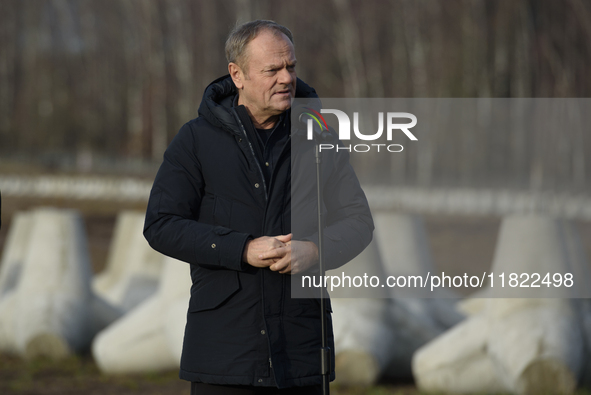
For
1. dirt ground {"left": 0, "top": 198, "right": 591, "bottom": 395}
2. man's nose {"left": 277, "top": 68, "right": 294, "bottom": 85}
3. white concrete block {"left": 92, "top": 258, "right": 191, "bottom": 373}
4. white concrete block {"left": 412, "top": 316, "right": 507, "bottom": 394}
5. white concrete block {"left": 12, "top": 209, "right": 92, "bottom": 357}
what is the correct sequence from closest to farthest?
1. man's nose {"left": 277, "top": 68, "right": 294, "bottom": 85}
2. white concrete block {"left": 412, "top": 316, "right": 507, "bottom": 394}
3. dirt ground {"left": 0, "top": 198, "right": 591, "bottom": 395}
4. white concrete block {"left": 92, "top": 258, "right": 191, "bottom": 373}
5. white concrete block {"left": 12, "top": 209, "right": 92, "bottom": 357}

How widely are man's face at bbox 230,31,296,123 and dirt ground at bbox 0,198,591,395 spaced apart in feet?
13.9

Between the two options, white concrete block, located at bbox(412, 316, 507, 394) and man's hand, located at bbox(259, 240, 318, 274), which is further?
white concrete block, located at bbox(412, 316, 507, 394)

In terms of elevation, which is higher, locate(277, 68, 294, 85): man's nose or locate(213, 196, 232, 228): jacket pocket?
locate(277, 68, 294, 85): man's nose

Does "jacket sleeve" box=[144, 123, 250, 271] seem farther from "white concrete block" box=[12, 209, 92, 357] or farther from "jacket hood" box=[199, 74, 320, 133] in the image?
"white concrete block" box=[12, 209, 92, 357]

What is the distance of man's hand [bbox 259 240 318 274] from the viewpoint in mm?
2279

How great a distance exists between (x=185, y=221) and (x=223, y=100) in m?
0.45

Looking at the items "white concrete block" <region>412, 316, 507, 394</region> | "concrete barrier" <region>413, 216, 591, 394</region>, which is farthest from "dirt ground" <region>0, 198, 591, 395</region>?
"concrete barrier" <region>413, 216, 591, 394</region>

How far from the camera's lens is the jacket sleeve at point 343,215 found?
242 centimetres

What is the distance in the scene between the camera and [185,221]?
2359 millimetres

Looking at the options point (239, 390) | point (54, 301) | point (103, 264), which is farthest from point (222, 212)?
point (103, 264)

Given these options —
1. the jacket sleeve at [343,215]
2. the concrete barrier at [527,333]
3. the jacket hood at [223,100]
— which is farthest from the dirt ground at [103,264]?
the jacket hood at [223,100]

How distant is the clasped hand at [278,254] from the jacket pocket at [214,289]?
0.10m

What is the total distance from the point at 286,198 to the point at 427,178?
71.1ft

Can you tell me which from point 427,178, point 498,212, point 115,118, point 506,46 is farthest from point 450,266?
point 115,118
